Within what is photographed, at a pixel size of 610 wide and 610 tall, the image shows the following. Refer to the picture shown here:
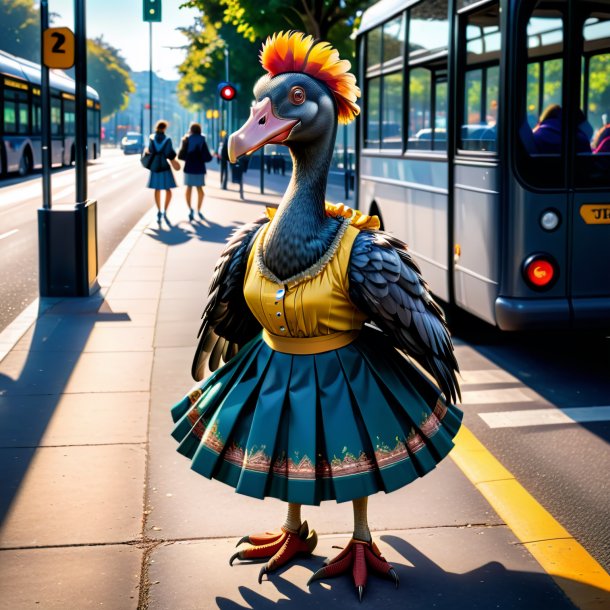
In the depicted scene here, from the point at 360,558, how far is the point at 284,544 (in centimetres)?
32

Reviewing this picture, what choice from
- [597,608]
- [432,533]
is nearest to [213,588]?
[432,533]

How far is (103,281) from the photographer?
12.5m

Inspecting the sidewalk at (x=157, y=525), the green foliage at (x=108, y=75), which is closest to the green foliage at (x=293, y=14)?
the sidewalk at (x=157, y=525)

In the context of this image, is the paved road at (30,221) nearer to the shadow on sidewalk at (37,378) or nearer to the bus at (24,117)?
the shadow on sidewalk at (37,378)

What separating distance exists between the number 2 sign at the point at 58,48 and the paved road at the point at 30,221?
248 cm

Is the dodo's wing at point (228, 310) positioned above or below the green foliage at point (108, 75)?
below

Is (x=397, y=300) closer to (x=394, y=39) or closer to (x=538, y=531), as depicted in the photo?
(x=538, y=531)

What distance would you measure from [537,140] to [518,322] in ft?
4.11

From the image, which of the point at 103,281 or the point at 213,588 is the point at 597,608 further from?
the point at 103,281

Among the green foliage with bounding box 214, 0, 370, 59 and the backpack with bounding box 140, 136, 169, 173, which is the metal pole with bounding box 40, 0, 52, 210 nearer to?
the backpack with bounding box 140, 136, 169, 173

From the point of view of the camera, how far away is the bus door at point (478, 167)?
7.38 m

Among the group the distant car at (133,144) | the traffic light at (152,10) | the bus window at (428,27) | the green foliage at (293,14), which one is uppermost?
the green foliage at (293,14)

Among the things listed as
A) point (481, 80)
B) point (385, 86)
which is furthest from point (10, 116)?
point (481, 80)

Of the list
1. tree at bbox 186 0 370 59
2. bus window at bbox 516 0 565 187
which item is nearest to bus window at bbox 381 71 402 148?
bus window at bbox 516 0 565 187
